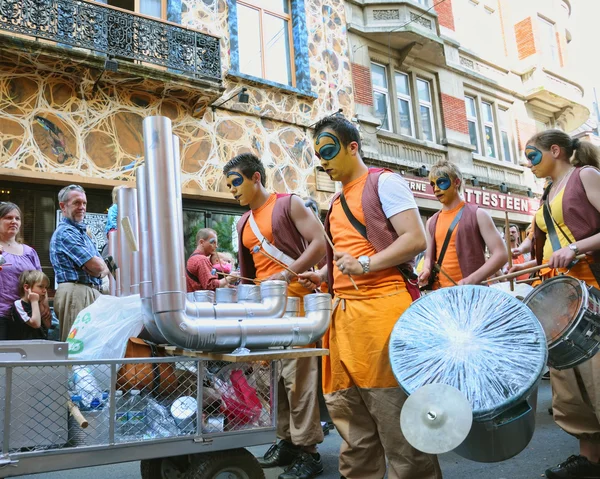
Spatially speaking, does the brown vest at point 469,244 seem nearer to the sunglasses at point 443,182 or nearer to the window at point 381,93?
the sunglasses at point 443,182

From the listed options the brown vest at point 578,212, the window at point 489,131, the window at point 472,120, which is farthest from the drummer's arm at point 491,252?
the window at point 489,131

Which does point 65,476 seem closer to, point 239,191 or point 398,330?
point 239,191

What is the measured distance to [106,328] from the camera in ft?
8.68

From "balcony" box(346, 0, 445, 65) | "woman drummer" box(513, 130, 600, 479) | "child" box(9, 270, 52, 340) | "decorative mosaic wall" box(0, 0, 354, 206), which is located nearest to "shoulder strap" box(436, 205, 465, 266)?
"woman drummer" box(513, 130, 600, 479)

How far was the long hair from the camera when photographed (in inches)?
133

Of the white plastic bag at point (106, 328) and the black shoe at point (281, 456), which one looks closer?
the white plastic bag at point (106, 328)

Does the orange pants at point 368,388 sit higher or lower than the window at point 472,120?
lower

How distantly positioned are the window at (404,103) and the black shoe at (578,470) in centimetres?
1176

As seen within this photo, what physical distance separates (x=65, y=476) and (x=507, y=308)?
3134 millimetres

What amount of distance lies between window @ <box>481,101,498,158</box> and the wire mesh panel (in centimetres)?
1573

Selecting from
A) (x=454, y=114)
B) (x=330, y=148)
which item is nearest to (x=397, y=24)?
(x=454, y=114)

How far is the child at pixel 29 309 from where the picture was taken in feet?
16.3

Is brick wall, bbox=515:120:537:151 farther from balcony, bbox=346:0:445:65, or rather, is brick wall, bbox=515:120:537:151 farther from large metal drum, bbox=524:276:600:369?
large metal drum, bbox=524:276:600:369

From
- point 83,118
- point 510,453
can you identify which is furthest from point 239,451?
point 83,118
